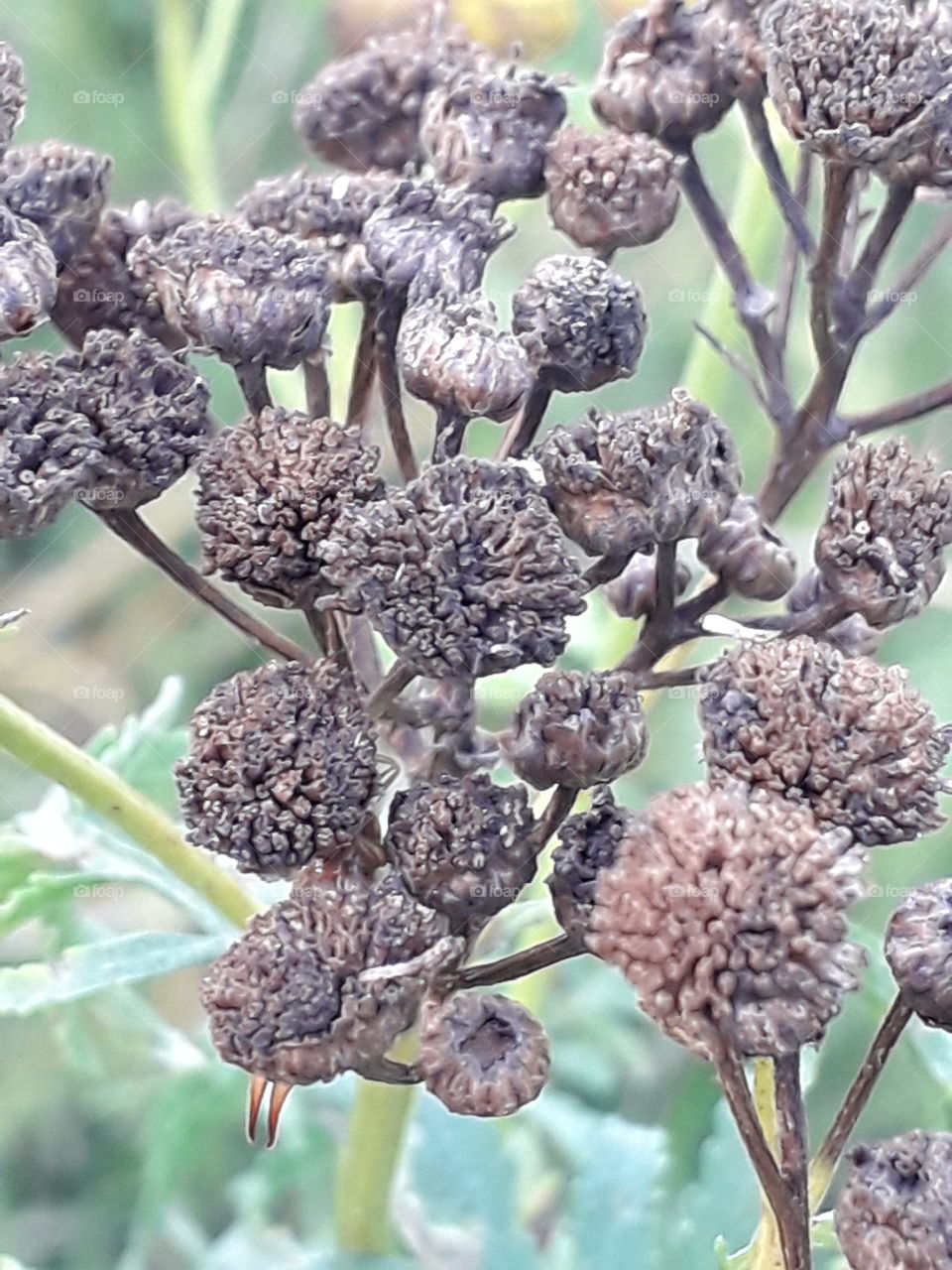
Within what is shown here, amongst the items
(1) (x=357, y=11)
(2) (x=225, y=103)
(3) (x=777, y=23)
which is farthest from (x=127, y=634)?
(3) (x=777, y=23)

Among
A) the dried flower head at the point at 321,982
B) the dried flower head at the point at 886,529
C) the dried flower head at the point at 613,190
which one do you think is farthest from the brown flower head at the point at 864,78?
the dried flower head at the point at 321,982

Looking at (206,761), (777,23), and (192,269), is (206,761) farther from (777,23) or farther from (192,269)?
(777,23)

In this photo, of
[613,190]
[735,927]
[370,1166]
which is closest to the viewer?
[735,927]

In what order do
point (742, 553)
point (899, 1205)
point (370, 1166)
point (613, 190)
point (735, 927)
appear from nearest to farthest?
point (735, 927) → point (899, 1205) → point (742, 553) → point (613, 190) → point (370, 1166)

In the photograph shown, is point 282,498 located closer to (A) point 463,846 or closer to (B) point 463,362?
(B) point 463,362

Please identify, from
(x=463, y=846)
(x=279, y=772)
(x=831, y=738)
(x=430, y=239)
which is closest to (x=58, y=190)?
(x=430, y=239)

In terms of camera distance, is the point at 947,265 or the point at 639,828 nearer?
the point at 639,828
